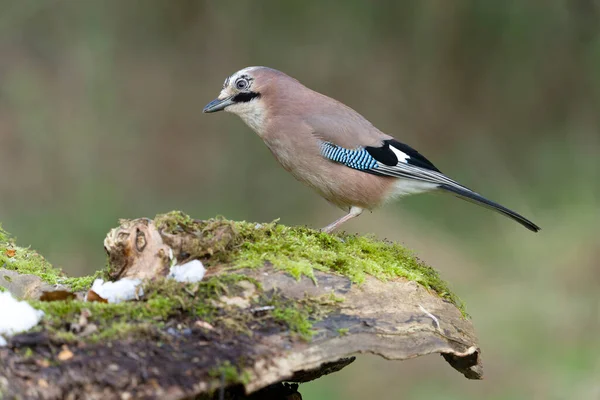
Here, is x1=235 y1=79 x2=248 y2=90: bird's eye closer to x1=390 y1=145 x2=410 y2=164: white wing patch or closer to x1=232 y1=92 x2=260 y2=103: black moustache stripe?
x1=232 y1=92 x2=260 y2=103: black moustache stripe

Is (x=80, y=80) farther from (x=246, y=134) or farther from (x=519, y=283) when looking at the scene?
(x=519, y=283)

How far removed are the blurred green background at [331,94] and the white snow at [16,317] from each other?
6.39 m

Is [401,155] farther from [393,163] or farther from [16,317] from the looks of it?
[16,317]

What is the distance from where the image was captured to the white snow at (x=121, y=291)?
3117 millimetres

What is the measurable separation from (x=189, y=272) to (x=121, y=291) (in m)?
0.29

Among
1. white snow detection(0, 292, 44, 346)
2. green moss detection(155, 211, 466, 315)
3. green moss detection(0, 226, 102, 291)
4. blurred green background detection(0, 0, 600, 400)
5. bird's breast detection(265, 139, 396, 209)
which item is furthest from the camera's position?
blurred green background detection(0, 0, 600, 400)

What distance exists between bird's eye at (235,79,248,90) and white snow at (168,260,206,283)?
2.48m

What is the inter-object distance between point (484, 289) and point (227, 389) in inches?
255

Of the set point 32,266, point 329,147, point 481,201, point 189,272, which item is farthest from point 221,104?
point 189,272

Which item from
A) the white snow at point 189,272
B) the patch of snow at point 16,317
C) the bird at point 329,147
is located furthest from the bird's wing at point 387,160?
the patch of snow at point 16,317

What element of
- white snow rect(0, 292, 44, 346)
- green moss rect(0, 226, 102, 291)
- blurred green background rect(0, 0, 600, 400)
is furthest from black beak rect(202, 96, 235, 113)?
blurred green background rect(0, 0, 600, 400)

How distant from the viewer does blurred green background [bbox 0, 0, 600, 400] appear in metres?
9.53

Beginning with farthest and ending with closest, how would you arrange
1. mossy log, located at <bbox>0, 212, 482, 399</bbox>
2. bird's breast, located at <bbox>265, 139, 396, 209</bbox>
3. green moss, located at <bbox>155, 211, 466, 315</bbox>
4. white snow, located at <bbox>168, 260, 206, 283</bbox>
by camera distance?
bird's breast, located at <bbox>265, 139, 396, 209</bbox>, green moss, located at <bbox>155, 211, 466, 315</bbox>, white snow, located at <bbox>168, 260, 206, 283</bbox>, mossy log, located at <bbox>0, 212, 482, 399</bbox>

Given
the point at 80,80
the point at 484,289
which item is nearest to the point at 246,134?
the point at 80,80
